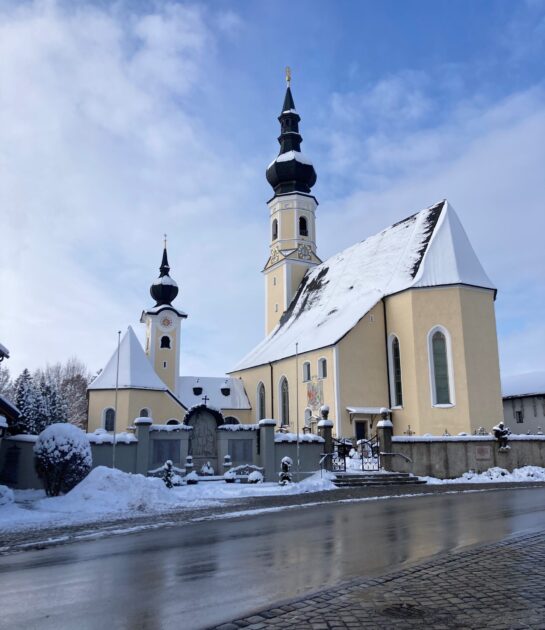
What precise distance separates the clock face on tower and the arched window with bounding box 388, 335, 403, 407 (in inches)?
839

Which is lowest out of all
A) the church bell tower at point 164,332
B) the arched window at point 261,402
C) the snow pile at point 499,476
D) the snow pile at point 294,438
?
the snow pile at point 499,476

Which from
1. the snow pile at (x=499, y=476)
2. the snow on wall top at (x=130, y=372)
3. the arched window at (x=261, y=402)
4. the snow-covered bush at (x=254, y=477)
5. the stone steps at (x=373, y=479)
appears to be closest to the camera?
the snow-covered bush at (x=254, y=477)

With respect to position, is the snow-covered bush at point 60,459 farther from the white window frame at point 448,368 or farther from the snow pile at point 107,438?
the white window frame at point 448,368

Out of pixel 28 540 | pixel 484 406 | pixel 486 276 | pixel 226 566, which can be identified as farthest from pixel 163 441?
pixel 486 276

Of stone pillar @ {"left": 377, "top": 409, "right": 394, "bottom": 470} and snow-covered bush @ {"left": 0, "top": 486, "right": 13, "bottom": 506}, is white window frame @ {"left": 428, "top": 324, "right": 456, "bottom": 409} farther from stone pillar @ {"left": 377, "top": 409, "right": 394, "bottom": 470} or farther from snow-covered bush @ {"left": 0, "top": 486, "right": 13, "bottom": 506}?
snow-covered bush @ {"left": 0, "top": 486, "right": 13, "bottom": 506}

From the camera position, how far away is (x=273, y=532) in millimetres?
10641

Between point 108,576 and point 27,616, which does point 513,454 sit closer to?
point 108,576

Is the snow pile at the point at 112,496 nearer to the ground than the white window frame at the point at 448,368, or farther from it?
nearer to the ground

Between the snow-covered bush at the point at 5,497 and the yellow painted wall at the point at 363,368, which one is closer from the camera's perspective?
the snow-covered bush at the point at 5,497

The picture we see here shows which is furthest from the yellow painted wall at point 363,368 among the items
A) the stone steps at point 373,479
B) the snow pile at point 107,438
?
the snow pile at point 107,438

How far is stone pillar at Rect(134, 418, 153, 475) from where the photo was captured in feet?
66.4

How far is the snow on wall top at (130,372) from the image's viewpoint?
37.5 metres

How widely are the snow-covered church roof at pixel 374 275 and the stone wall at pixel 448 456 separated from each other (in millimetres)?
8817

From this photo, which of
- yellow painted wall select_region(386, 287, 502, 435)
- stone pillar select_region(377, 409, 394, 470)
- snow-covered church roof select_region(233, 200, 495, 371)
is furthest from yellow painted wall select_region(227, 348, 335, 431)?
stone pillar select_region(377, 409, 394, 470)
